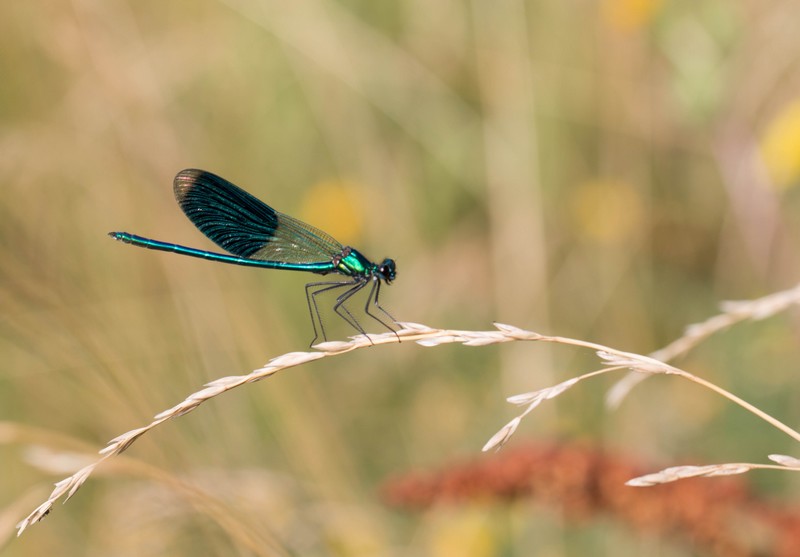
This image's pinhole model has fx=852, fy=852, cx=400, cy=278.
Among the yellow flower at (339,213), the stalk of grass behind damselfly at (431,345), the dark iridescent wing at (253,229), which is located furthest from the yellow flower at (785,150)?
→ the stalk of grass behind damselfly at (431,345)

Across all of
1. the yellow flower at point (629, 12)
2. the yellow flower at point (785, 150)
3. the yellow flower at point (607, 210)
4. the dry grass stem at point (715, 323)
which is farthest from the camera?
the yellow flower at point (607, 210)

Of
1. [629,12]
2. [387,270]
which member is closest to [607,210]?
[629,12]

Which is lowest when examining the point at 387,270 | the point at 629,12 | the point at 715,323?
the point at 387,270

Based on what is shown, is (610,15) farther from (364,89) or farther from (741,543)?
(741,543)

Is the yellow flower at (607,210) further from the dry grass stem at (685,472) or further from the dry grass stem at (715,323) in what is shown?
the dry grass stem at (685,472)

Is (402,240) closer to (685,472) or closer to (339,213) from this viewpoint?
(339,213)

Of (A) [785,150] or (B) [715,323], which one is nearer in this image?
(B) [715,323]

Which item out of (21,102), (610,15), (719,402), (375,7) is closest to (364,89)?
(375,7)
